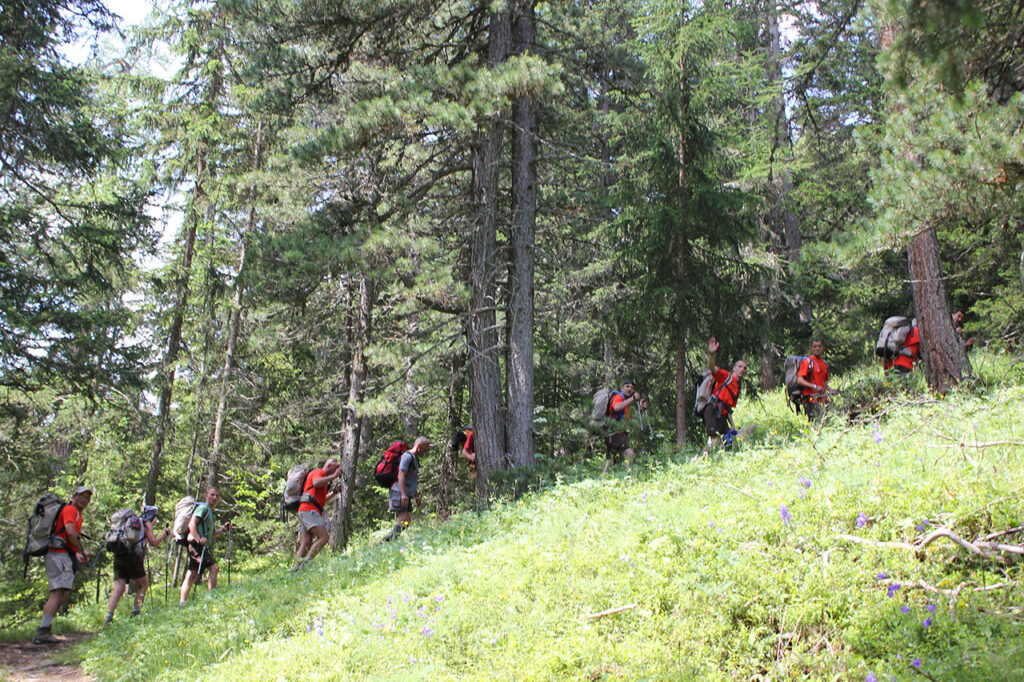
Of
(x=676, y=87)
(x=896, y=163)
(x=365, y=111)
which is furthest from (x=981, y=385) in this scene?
(x=365, y=111)

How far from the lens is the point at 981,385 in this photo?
374 inches

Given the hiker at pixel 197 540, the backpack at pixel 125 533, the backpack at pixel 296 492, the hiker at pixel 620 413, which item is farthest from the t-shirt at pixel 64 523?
the hiker at pixel 620 413

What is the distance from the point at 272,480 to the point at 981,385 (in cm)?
1653

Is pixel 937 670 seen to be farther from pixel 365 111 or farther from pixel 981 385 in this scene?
pixel 365 111

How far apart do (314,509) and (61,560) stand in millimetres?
3346

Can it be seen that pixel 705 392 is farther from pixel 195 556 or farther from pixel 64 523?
pixel 64 523

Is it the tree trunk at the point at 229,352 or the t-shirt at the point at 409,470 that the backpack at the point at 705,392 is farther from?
the tree trunk at the point at 229,352

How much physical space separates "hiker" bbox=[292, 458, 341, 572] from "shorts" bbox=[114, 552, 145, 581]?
7.99 ft

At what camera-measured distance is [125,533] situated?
10.3 meters

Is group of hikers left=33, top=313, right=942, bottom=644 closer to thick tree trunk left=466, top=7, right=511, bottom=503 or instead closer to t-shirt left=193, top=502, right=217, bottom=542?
t-shirt left=193, top=502, right=217, bottom=542

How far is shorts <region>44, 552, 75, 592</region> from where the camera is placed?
9.30 metres

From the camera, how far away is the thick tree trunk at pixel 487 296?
11016mm

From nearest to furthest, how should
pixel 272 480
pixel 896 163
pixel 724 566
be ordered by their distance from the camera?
pixel 724 566
pixel 896 163
pixel 272 480

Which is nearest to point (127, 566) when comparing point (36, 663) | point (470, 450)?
point (36, 663)
